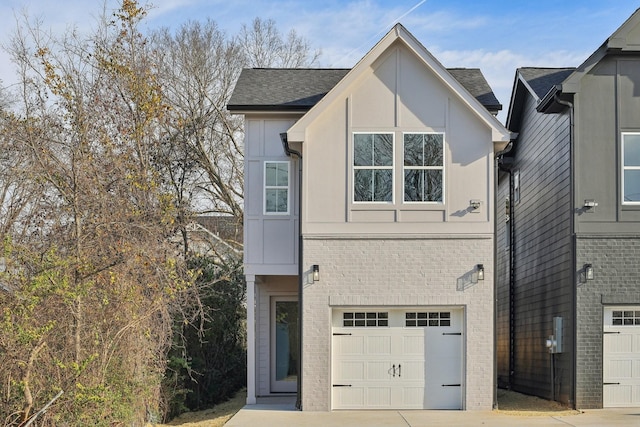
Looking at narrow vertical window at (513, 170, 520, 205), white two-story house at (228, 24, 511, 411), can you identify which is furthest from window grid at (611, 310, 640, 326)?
narrow vertical window at (513, 170, 520, 205)

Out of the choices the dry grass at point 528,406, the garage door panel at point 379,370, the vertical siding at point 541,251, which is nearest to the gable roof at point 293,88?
the vertical siding at point 541,251

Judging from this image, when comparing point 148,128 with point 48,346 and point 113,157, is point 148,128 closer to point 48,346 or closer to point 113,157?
point 113,157

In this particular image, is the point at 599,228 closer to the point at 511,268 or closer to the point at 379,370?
the point at 379,370

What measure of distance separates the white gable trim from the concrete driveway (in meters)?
5.33

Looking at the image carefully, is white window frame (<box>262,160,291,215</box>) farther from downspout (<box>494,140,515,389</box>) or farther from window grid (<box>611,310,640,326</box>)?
window grid (<box>611,310,640,326</box>)

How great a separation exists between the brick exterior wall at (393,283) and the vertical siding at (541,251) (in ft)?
5.67

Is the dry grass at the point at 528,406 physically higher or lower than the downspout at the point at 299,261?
→ lower

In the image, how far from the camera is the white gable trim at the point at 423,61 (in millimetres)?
15578

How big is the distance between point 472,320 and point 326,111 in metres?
5.04

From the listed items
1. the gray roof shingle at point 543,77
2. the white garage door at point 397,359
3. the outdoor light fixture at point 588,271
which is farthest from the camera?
the gray roof shingle at point 543,77

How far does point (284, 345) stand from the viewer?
64.4ft

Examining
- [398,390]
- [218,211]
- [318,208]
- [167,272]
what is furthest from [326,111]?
[218,211]

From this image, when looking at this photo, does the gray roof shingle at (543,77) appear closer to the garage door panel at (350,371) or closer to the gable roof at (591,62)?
the gable roof at (591,62)

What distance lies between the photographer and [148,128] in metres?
20.2
